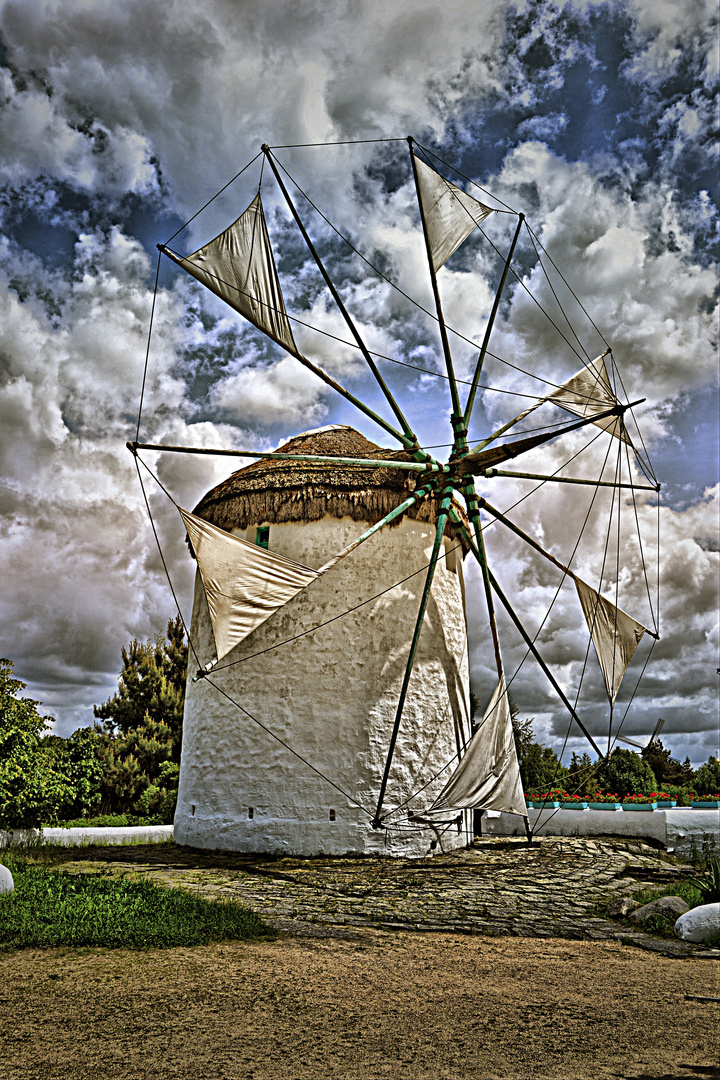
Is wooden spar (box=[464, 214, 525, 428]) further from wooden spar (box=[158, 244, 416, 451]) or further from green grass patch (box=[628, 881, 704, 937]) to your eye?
green grass patch (box=[628, 881, 704, 937])

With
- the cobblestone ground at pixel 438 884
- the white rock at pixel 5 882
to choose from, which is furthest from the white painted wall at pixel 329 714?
the white rock at pixel 5 882

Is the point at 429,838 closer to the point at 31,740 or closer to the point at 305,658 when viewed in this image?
the point at 305,658

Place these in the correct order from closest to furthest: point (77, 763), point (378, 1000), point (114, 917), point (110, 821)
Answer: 1. point (378, 1000)
2. point (114, 917)
3. point (77, 763)
4. point (110, 821)

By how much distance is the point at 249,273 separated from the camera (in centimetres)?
1105

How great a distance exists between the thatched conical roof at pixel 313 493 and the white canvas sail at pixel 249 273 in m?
2.14

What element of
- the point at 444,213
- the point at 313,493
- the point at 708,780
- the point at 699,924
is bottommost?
the point at 699,924

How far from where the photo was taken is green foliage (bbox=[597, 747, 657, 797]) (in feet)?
52.6

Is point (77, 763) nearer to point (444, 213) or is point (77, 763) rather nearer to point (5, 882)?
point (5, 882)

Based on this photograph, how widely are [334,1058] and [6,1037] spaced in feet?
5.95

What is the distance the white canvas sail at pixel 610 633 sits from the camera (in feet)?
42.7

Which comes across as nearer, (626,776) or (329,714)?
(329,714)

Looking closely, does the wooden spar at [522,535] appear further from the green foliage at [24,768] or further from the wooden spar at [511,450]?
the green foliage at [24,768]

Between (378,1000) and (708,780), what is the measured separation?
1505 cm

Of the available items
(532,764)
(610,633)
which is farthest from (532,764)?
(610,633)
